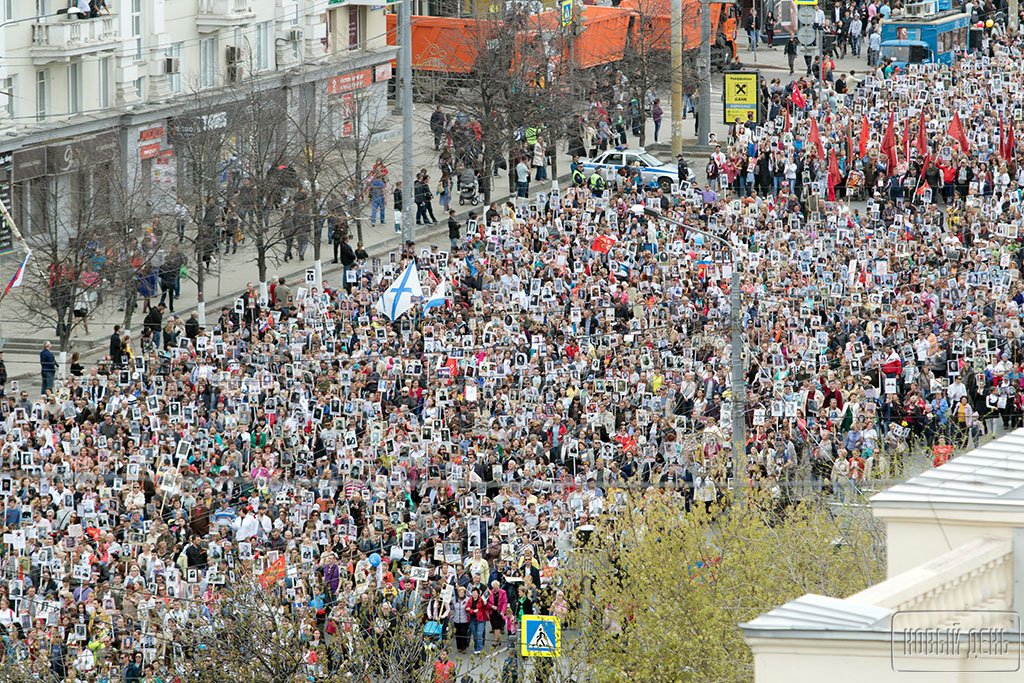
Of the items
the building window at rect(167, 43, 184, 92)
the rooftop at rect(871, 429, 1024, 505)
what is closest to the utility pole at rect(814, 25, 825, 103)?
the building window at rect(167, 43, 184, 92)

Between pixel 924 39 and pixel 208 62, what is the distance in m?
23.6

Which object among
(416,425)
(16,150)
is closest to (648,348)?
(416,425)

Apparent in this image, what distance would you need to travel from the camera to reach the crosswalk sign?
28.7m

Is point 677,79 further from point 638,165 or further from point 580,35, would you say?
point 638,165

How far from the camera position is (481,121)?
6475 centimetres

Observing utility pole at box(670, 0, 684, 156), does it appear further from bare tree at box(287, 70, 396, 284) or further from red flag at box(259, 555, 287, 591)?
red flag at box(259, 555, 287, 591)

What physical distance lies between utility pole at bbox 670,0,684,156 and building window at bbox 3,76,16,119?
18855mm

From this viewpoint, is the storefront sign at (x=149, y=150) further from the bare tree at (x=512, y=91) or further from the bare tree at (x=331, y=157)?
the bare tree at (x=512, y=91)

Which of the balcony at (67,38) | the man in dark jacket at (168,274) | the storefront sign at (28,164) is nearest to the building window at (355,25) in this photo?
the balcony at (67,38)

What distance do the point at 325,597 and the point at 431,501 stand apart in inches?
162

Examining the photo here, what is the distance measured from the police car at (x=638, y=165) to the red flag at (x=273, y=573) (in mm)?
30677

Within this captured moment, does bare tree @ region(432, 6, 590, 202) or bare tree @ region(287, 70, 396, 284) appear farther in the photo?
bare tree @ region(432, 6, 590, 202)

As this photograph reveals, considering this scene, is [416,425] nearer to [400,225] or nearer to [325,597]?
[325,597]

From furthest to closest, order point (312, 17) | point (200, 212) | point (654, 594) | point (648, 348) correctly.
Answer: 1. point (312, 17)
2. point (200, 212)
3. point (648, 348)
4. point (654, 594)
